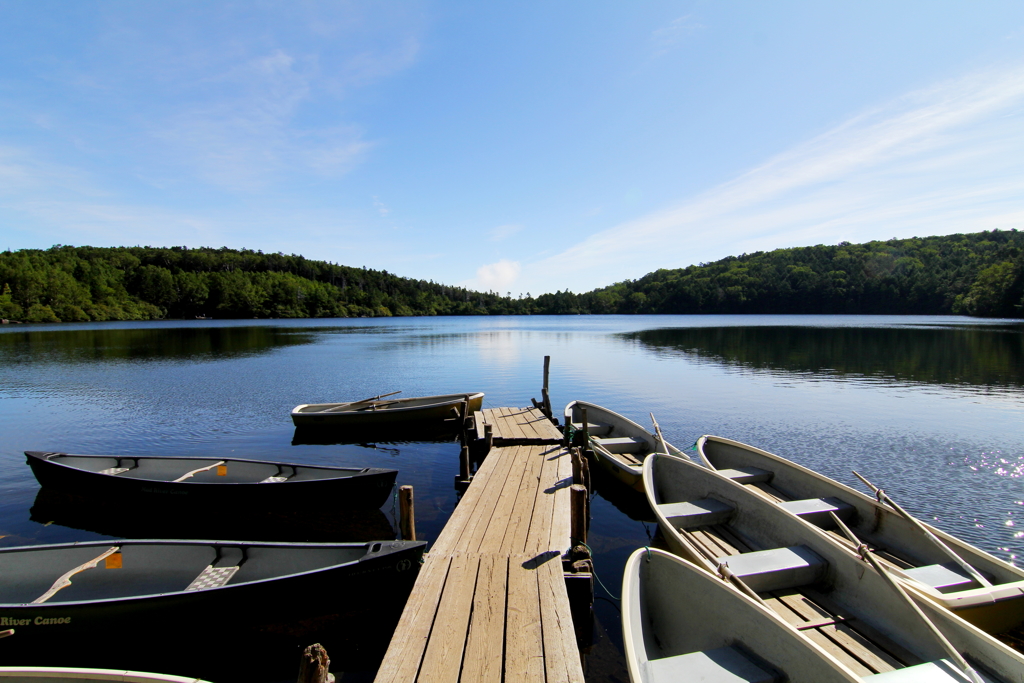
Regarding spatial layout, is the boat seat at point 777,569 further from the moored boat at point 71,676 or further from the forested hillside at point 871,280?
the forested hillside at point 871,280

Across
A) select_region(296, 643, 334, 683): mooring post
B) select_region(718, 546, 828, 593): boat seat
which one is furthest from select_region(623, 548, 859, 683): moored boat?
select_region(296, 643, 334, 683): mooring post

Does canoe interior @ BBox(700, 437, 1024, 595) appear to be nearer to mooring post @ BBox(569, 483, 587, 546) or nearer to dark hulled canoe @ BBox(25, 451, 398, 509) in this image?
mooring post @ BBox(569, 483, 587, 546)

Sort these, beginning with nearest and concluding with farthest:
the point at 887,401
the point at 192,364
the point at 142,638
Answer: the point at 142,638 < the point at 887,401 < the point at 192,364

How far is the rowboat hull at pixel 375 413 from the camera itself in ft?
56.7

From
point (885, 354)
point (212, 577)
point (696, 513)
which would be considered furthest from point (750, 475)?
point (885, 354)

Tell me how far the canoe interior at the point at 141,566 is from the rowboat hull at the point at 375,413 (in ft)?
34.7

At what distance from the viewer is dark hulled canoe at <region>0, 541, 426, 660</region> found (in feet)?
17.7

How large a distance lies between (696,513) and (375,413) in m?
12.4

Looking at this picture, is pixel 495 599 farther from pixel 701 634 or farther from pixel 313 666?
pixel 313 666

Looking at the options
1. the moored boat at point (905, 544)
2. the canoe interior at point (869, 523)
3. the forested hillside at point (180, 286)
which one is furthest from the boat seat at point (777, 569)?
the forested hillside at point (180, 286)

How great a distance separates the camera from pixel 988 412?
61.3ft

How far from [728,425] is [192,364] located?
1381 inches

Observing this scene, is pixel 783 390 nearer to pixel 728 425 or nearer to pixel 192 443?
pixel 728 425

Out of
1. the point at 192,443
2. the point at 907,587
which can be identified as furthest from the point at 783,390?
the point at 192,443
